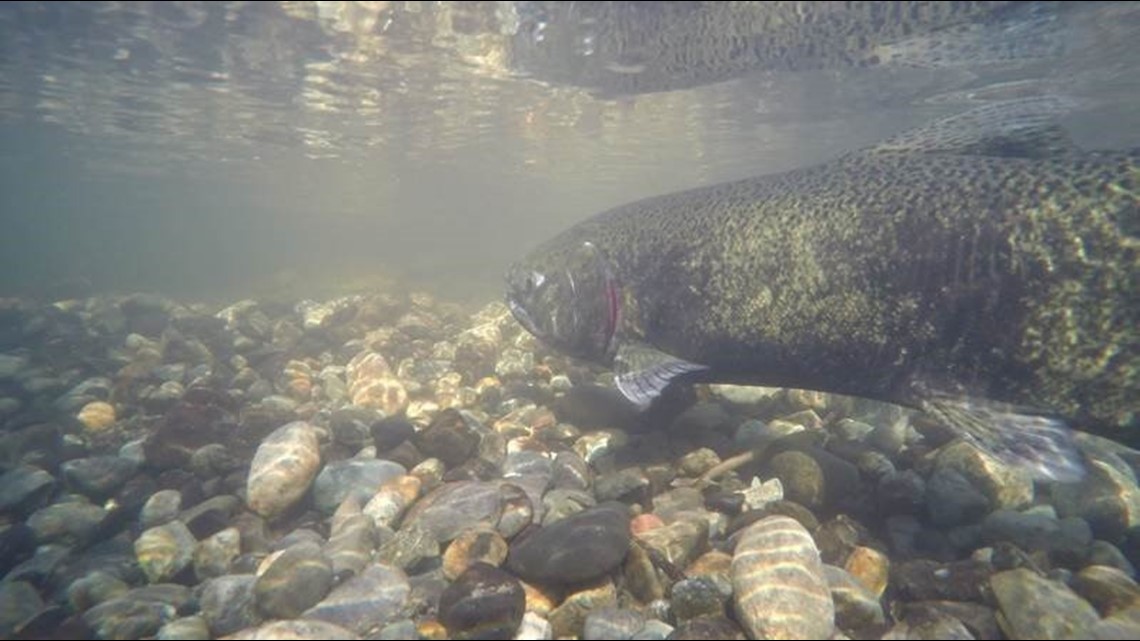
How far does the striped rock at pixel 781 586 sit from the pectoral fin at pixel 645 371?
1417 millimetres

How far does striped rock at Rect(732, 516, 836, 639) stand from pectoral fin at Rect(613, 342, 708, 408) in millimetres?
1417

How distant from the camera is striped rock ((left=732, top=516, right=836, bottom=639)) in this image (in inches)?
122

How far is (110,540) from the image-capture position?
4836 millimetres

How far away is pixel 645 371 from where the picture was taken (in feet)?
16.7

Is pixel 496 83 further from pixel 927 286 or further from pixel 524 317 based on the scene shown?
pixel 927 286

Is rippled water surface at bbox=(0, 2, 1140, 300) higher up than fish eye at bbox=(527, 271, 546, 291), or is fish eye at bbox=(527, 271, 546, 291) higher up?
rippled water surface at bbox=(0, 2, 1140, 300)

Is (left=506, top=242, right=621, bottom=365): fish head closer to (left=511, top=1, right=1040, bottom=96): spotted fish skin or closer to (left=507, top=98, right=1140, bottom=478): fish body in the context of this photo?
(left=507, top=98, right=1140, bottom=478): fish body

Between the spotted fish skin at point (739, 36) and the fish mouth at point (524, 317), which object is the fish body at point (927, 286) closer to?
the fish mouth at point (524, 317)

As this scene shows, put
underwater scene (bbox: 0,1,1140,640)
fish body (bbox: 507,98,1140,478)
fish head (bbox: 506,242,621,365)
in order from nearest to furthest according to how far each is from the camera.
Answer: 1. underwater scene (bbox: 0,1,1140,640)
2. fish body (bbox: 507,98,1140,478)
3. fish head (bbox: 506,242,621,365)

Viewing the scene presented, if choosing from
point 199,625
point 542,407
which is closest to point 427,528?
point 199,625

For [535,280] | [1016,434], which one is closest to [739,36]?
[535,280]

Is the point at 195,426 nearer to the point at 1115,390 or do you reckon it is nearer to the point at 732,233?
the point at 732,233

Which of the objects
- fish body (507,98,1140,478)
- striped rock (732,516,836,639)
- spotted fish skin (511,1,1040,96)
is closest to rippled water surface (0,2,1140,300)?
spotted fish skin (511,1,1040,96)

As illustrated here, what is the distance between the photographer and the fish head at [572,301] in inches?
234
